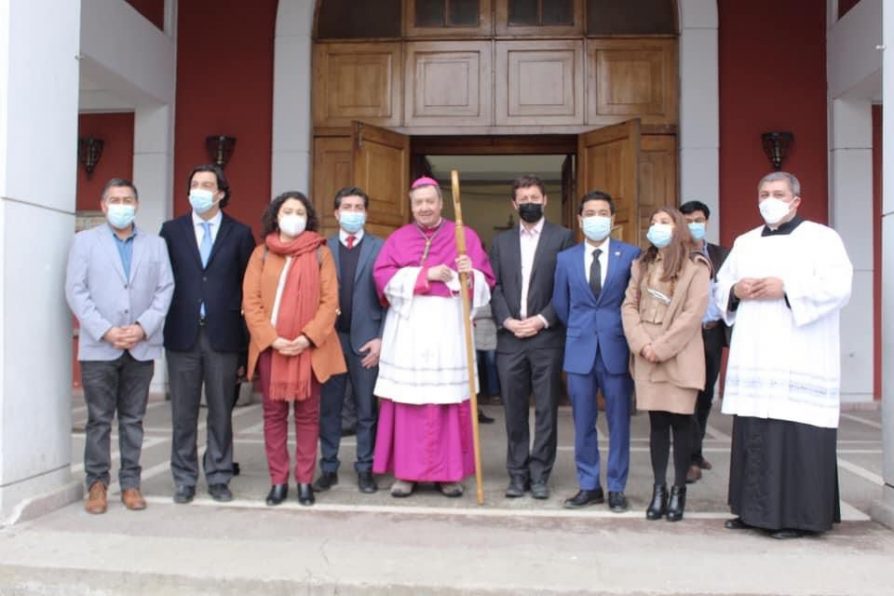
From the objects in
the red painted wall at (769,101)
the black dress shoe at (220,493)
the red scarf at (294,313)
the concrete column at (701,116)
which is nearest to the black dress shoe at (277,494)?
the black dress shoe at (220,493)

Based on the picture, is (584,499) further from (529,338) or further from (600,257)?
(600,257)

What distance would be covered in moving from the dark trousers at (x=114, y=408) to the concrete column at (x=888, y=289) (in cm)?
404

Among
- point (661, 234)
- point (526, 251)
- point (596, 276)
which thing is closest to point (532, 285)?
point (526, 251)

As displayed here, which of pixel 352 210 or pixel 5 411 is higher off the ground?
pixel 352 210

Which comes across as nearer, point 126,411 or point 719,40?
point 126,411

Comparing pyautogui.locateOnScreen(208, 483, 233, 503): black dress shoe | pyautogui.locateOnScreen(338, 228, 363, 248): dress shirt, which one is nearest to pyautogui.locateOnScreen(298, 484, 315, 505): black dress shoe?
pyautogui.locateOnScreen(208, 483, 233, 503): black dress shoe

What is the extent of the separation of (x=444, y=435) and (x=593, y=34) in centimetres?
564

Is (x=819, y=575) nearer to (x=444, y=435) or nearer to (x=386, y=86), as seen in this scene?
(x=444, y=435)

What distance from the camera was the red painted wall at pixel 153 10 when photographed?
8.70 metres

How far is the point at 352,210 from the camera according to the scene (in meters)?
4.95

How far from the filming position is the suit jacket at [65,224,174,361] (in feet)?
13.9

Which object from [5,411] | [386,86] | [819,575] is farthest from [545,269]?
[386,86]

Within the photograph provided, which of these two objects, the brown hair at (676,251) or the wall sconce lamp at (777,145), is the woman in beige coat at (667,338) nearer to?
the brown hair at (676,251)

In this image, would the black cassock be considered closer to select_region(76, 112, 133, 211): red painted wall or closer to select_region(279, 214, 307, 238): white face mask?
select_region(279, 214, 307, 238): white face mask
